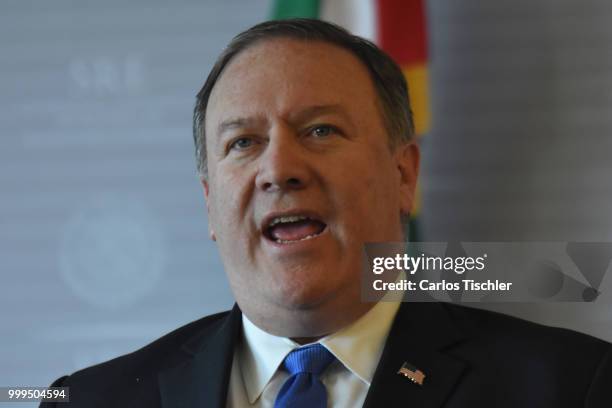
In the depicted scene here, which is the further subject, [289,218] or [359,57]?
[359,57]

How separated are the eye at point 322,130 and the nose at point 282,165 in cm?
5

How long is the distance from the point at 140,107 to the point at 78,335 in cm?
84

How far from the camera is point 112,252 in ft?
9.87

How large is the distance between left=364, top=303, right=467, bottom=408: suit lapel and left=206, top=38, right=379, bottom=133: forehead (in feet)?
1.38

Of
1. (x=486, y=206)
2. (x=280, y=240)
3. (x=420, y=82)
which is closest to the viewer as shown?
(x=280, y=240)

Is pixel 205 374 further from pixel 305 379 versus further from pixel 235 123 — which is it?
pixel 235 123

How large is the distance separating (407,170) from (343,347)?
426 millimetres

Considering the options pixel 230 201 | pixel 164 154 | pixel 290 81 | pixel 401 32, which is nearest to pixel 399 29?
pixel 401 32

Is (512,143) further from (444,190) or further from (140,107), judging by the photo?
(140,107)

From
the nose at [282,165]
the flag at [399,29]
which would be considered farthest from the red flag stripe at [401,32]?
the nose at [282,165]

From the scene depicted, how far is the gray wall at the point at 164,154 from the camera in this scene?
2826mm

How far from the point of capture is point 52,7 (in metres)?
3.11

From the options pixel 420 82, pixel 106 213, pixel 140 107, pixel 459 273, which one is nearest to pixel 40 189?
pixel 106 213

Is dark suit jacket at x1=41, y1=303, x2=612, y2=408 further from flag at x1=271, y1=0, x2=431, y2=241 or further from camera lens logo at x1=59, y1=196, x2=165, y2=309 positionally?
camera lens logo at x1=59, y1=196, x2=165, y2=309
